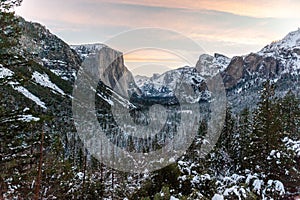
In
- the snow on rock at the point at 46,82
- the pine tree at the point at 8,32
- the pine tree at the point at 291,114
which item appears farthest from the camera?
the snow on rock at the point at 46,82

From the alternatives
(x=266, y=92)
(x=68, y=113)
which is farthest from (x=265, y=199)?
(x=68, y=113)

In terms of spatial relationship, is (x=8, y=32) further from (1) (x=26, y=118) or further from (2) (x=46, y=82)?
(2) (x=46, y=82)

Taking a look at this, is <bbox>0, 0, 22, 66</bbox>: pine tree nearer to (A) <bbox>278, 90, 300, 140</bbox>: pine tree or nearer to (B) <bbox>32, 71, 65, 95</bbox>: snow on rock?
(A) <bbox>278, 90, 300, 140</bbox>: pine tree

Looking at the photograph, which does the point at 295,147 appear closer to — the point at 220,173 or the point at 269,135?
the point at 269,135

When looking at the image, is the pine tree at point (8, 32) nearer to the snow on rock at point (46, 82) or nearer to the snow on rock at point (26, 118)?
the snow on rock at point (26, 118)

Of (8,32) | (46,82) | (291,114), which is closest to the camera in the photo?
(8,32)

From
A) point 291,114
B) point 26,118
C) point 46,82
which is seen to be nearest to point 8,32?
point 26,118

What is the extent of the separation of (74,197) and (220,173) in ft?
53.3

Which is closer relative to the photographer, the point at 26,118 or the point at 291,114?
the point at 26,118

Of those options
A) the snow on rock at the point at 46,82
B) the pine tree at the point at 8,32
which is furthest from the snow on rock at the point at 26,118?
the snow on rock at the point at 46,82

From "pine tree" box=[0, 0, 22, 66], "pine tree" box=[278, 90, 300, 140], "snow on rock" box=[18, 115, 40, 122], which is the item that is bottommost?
"pine tree" box=[278, 90, 300, 140]

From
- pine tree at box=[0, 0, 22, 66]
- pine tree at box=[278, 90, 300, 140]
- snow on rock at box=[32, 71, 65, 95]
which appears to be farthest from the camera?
snow on rock at box=[32, 71, 65, 95]

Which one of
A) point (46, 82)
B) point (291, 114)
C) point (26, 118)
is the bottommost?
point (291, 114)

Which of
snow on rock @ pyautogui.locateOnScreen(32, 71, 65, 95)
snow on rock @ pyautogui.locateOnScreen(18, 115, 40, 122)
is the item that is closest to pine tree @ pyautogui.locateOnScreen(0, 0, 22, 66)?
snow on rock @ pyautogui.locateOnScreen(18, 115, 40, 122)
